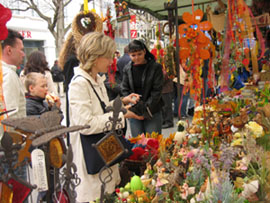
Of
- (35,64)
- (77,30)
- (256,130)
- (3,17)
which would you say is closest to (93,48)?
(3,17)

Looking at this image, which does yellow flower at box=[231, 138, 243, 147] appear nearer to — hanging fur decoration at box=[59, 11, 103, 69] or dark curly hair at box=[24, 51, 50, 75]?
hanging fur decoration at box=[59, 11, 103, 69]

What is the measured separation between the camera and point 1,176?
0.85 meters

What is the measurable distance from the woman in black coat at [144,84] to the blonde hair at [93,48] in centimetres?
106

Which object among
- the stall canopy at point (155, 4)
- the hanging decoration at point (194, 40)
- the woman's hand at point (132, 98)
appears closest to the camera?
the hanging decoration at point (194, 40)

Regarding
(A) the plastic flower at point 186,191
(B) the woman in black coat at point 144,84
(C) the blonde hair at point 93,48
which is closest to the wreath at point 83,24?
(B) the woman in black coat at point 144,84

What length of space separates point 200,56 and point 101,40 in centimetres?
77

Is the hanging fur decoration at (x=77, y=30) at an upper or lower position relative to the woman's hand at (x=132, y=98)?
upper

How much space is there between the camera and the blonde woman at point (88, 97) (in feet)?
5.16

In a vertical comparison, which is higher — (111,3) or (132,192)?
(111,3)

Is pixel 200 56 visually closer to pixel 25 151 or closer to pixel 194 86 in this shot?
pixel 194 86

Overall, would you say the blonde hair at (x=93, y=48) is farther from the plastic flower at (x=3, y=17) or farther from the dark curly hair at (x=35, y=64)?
the dark curly hair at (x=35, y=64)

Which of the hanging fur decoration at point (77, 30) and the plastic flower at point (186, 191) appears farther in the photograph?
the hanging fur decoration at point (77, 30)

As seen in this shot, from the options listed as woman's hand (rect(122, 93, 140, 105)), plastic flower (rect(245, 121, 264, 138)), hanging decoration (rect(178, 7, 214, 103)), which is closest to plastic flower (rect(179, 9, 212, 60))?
A: hanging decoration (rect(178, 7, 214, 103))

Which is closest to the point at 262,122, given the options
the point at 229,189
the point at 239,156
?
the point at 239,156
